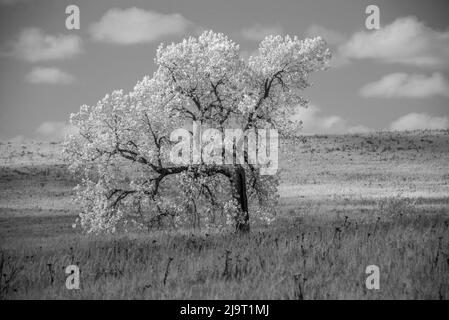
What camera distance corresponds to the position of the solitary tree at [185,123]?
23406mm

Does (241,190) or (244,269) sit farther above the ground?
(241,190)

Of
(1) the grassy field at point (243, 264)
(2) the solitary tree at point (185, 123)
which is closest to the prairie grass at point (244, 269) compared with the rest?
(1) the grassy field at point (243, 264)

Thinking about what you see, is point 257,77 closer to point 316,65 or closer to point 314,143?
point 316,65

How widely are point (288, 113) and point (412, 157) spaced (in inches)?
2067

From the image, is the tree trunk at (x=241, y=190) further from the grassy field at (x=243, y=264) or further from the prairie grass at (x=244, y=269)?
the prairie grass at (x=244, y=269)

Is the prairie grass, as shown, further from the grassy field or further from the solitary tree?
the solitary tree

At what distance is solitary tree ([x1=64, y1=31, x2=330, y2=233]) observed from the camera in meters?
23.4

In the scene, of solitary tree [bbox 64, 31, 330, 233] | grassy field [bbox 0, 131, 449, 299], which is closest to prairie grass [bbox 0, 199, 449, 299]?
grassy field [bbox 0, 131, 449, 299]

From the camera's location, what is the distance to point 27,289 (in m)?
11.3

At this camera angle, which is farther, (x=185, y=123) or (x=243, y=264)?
(x=185, y=123)

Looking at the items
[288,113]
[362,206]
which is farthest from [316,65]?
[362,206]

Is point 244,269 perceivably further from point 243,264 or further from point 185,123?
point 185,123

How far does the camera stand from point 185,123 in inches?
961

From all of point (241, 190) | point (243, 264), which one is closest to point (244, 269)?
point (243, 264)
